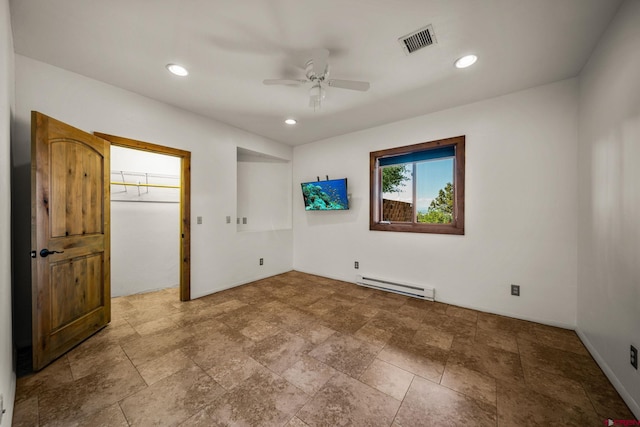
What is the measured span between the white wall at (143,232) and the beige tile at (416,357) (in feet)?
12.4

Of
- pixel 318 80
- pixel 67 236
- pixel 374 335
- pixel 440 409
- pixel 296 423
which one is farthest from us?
pixel 374 335

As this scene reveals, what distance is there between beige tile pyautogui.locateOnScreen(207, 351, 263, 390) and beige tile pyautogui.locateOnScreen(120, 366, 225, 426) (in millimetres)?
53

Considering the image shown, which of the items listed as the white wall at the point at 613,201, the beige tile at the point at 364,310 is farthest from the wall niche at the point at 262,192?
the white wall at the point at 613,201

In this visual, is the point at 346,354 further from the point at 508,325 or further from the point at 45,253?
the point at 45,253

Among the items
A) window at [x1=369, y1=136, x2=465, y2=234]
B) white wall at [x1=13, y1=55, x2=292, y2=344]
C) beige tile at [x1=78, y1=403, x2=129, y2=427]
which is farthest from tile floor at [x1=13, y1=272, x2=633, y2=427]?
window at [x1=369, y1=136, x2=465, y2=234]

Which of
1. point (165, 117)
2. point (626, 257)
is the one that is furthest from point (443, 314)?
point (165, 117)

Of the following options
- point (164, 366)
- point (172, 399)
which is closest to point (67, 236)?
point (164, 366)

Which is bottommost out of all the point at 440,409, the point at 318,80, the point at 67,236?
the point at 440,409

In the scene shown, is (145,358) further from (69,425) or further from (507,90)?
(507,90)

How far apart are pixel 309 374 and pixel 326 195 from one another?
2.99 m

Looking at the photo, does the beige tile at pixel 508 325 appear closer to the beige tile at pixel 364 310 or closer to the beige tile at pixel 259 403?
the beige tile at pixel 364 310

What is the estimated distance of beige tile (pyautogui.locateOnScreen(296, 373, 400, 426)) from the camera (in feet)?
4.60

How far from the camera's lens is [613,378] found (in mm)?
1688

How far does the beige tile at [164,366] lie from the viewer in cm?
178
